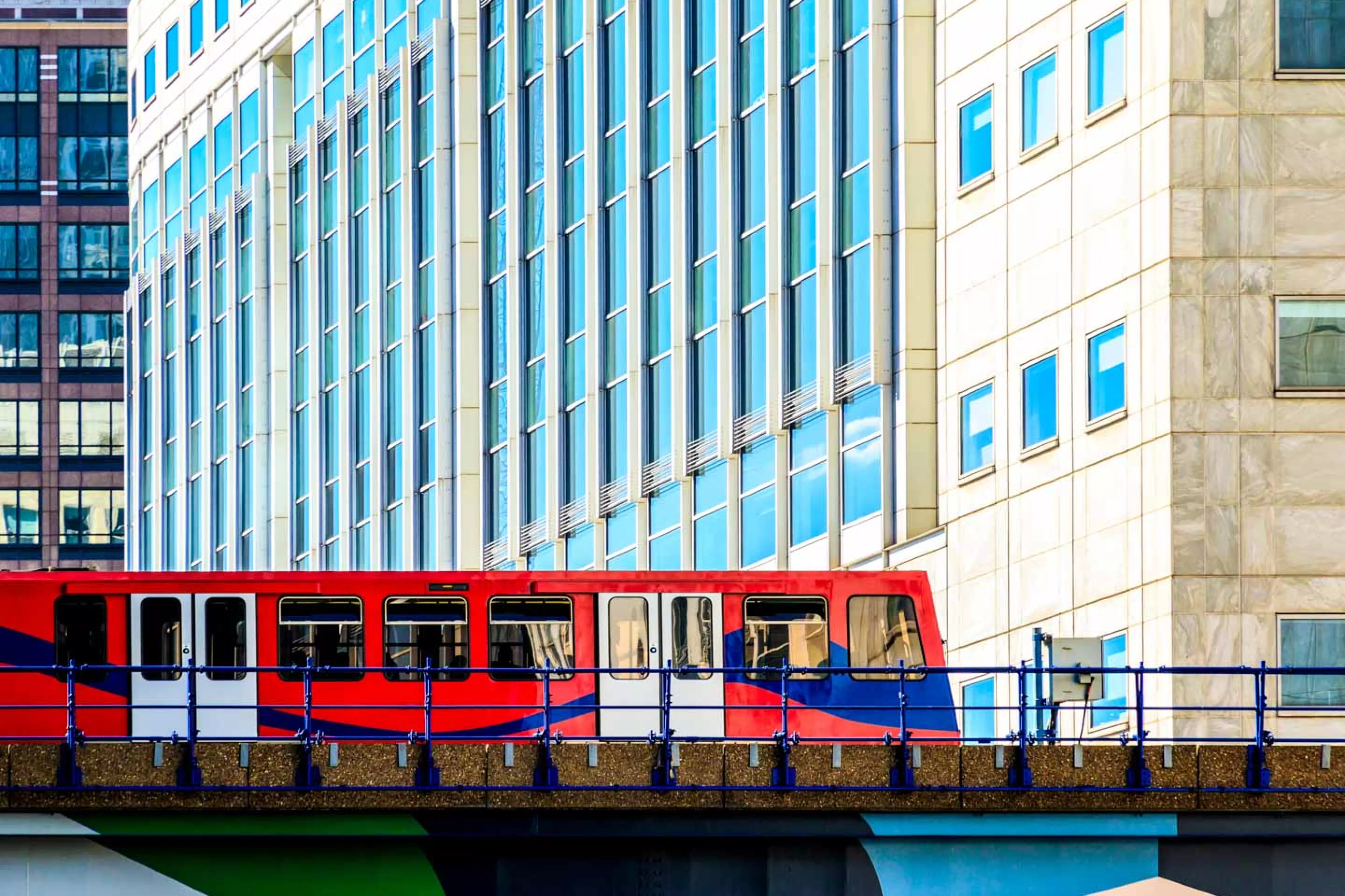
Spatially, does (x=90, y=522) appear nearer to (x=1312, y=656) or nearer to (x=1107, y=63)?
(x=1107, y=63)

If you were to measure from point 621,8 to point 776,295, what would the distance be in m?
12.0

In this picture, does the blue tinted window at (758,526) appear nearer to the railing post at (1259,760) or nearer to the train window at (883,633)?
the train window at (883,633)

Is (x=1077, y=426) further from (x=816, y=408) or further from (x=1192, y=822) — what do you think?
(x=1192, y=822)

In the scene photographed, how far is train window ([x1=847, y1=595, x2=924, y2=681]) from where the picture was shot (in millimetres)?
42938

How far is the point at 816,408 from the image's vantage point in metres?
59.8

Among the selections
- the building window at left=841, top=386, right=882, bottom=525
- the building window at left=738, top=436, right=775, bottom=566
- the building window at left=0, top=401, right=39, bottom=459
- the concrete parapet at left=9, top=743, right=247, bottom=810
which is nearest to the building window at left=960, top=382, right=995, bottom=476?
the building window at left=841, top=386, right=882, bottom=525

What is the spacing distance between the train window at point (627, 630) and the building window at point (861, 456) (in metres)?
15.2

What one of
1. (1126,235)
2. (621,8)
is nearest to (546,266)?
(621,8)

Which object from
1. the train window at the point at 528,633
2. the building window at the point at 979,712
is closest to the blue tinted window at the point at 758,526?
the building window at the point at 979,712

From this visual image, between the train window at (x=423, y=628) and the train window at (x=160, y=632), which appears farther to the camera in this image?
the train window at (x=423, y=628)

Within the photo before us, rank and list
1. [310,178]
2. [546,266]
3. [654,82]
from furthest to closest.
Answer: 1. [310,178]
2. [546,266]
3. [654,82]

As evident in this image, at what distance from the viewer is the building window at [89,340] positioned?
14438 centimetres

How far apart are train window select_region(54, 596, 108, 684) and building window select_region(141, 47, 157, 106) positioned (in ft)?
235

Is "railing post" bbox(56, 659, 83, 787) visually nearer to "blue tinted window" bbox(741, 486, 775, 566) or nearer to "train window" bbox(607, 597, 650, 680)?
"train window" bbox(607, 597, 650, 680)
